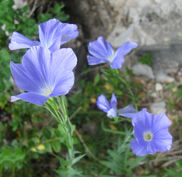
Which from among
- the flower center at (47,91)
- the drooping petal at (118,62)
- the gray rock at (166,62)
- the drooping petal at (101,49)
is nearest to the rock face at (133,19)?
the gray rock at (166,62)

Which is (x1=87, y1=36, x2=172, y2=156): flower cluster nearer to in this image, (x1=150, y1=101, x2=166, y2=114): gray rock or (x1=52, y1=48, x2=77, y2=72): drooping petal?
(x1=52, y1=48, x2=77, y2=72): drooping petal

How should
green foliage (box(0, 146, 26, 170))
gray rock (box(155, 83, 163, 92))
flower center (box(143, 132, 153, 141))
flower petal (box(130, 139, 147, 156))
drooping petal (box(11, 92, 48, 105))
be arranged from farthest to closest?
gray rock (box(155, 83, 163, 92)) < green foliage (box(0, 146, 26, 170)) < flower center (box(143, 132, 153, 141)) < flower petal (box(130, 139, 147, 156)) < drooping petal (box(11, 92, 48, 105))

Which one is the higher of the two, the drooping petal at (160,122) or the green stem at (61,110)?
the green stem at (61,110)

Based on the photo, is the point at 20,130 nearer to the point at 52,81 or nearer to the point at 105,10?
the point at 52,81

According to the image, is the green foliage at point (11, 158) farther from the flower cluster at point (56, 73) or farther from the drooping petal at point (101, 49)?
the drooping petal at point (101, 49)

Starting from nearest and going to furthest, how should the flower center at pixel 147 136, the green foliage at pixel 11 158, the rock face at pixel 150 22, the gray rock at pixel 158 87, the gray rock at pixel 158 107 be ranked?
the flower center at pixel 147 136 < the green foliage at pixel 11 158 < the rock face at pixel 150 22 < the gray rock at pixel 158 107 < the gray rock at pixel 158 87

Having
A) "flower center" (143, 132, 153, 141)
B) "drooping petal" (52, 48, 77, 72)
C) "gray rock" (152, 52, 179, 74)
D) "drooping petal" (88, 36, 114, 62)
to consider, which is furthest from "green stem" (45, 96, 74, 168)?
"gray rock" (152, 52, 179, 74)

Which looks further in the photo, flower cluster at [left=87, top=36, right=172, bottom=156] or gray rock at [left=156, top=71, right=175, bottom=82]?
gray rock at [left=156, top=71, right=175, bottom=82]

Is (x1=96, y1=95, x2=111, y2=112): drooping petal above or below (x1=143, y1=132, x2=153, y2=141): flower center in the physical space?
above
